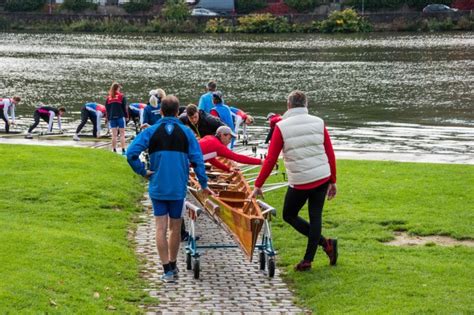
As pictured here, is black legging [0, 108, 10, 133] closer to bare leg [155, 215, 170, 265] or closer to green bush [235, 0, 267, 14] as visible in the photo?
bare leg [155, 215, 170, 265]

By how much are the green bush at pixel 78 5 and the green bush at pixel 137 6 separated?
5.44 metres

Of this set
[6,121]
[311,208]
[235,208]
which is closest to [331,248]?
[311,208]

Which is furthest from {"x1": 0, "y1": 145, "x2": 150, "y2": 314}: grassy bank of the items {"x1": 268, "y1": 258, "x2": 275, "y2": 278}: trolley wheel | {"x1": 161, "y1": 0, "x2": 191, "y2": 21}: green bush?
{"x1": 161, "y1": 0, "x2": 191, "y2": 21}: green bush

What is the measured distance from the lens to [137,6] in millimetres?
125250

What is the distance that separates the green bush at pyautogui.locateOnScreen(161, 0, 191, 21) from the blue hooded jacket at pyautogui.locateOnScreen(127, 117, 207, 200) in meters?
104

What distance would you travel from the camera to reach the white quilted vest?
12297 millimetres

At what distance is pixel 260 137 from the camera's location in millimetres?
34219

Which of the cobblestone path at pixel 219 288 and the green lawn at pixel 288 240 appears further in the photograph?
the cobblestone path at pixel 219 288

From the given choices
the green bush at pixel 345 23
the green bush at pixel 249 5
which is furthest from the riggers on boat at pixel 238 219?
the green bush at pixel 249 5

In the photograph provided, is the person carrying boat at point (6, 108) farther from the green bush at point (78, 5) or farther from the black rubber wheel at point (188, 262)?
the green bush at point (78, 5)

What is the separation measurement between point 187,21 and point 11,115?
8160cm

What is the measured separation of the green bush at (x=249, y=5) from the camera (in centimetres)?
12094

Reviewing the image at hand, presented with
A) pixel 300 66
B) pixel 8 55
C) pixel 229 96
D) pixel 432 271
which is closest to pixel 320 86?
pixel 229 96

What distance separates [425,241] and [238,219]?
3.22m
